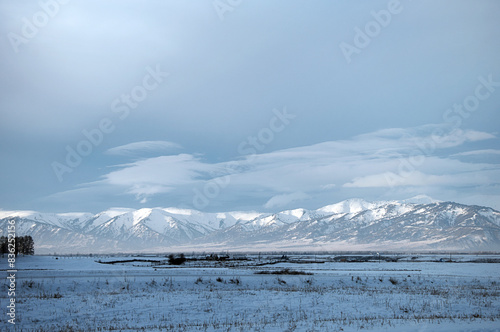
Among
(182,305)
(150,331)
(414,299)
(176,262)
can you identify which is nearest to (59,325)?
(150,331)

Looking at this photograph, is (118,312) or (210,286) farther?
(210,286)

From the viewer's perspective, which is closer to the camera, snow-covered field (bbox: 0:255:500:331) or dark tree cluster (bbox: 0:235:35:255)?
snow-covered field (bbox: 0:255:500:331)

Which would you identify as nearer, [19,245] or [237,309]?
[237,309]

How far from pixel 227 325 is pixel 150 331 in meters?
4.14

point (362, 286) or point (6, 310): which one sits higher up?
point (6, 310)

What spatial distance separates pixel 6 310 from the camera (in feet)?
92.2

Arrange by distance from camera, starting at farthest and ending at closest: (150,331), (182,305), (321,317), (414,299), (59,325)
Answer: (414,299) → (182,305) → (321,317) → (59,325) → (150,331)

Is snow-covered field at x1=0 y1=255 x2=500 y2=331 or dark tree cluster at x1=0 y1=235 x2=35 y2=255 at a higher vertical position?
dark tree cluster at x1=0 y1=235 x2=35 y2=255

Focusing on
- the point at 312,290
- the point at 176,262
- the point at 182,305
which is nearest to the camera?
the point at 182,305

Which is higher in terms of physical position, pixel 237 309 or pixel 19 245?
pixel 19 245

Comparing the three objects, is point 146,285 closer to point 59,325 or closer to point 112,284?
point 112,284

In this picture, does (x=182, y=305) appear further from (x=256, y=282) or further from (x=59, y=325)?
(x=256, y=282)

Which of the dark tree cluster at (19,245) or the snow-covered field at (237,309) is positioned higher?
the dark tree cluster at (19,245)

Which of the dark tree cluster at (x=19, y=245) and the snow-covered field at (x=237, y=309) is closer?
the snow-covered field at (x=237, y=309)
